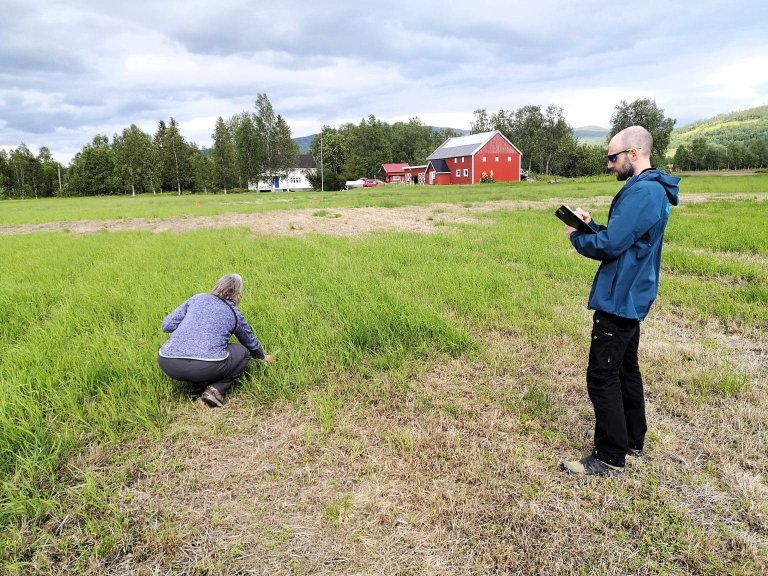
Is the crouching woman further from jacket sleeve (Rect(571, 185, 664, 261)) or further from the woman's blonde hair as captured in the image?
jacket sleeve (Rect(571, 185, 664, 261))

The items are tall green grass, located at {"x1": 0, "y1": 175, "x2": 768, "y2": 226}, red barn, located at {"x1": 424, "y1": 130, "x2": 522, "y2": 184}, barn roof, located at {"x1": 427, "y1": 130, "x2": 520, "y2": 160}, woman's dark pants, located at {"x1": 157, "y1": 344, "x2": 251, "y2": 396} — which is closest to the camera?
woman's dark pants, located at {"x1": 157, "y1": 344, "x2": 251, "y2": 396}

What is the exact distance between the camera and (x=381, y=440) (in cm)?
317

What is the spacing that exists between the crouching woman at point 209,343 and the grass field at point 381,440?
23cm

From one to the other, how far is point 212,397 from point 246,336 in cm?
58

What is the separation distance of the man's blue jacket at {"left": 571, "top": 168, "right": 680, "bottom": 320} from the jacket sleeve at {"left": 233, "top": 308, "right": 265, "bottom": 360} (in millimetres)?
2739

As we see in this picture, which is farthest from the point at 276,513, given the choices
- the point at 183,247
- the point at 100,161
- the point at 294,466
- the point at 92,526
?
the point at 100,161

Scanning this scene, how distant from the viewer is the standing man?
2502 millimetres

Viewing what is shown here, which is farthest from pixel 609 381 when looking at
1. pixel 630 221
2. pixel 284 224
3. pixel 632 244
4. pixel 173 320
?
pixel 284 224

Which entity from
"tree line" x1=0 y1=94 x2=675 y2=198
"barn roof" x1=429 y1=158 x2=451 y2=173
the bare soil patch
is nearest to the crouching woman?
the bare soil patch

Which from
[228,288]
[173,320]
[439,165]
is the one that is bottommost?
[173,320]

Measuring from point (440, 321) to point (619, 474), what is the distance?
2479 millimetres

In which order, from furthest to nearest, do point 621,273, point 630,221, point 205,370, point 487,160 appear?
point 487,160 < point 205,370 < point 621,273 < point 630,221

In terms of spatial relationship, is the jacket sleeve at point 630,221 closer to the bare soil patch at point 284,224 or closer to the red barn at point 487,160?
the bare soil patch at point 284,224

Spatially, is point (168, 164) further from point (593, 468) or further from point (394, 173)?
point (593, 468)
